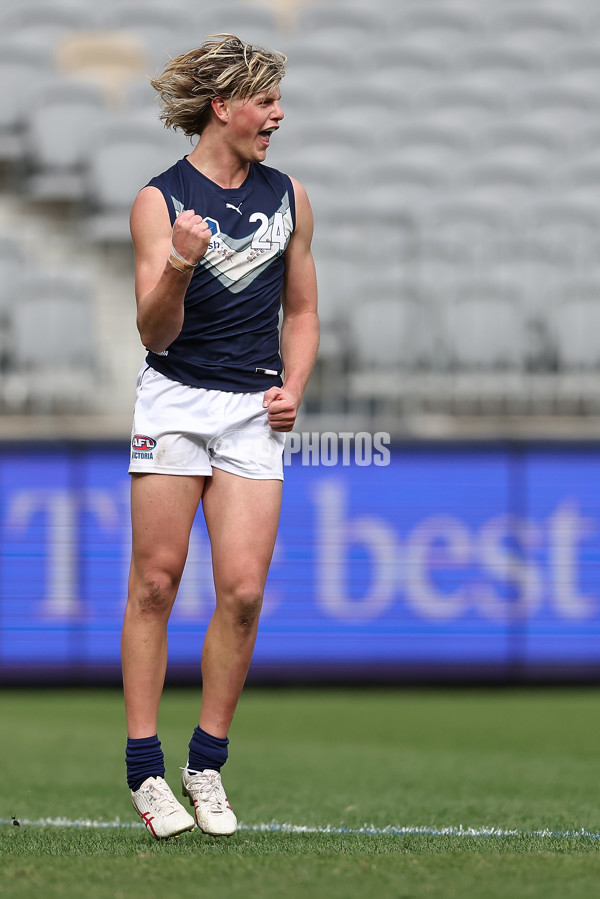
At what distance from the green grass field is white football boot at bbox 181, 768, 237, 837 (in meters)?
0.04

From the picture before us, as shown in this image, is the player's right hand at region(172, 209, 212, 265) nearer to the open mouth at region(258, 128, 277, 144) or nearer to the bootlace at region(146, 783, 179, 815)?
the open mouth at region(258, 128, 277, 144)

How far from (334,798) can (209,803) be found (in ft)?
4.10

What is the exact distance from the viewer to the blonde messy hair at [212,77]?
10.2 feet

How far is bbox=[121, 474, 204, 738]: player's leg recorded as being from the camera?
306 cm

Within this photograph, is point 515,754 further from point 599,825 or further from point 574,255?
point 574,255

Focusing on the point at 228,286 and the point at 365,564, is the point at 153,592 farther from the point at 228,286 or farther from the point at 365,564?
the point at 365,564

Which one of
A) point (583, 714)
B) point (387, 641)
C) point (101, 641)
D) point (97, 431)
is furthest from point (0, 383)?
point (583, 714)

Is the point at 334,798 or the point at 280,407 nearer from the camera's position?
the point at 280,407

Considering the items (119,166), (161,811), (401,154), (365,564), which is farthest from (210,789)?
(401,154)

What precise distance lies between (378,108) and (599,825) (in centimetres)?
952

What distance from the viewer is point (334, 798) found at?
419cm

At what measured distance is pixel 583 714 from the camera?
Answer: 672 centimetres

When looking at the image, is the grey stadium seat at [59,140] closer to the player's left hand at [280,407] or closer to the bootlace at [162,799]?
the player's left hand at [280,407]

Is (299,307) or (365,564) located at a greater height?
(299,307)
